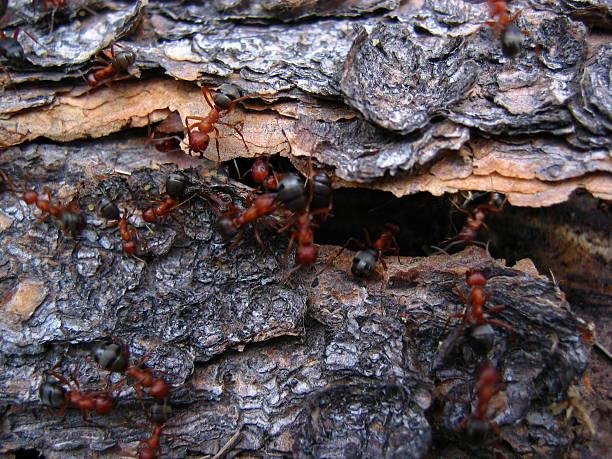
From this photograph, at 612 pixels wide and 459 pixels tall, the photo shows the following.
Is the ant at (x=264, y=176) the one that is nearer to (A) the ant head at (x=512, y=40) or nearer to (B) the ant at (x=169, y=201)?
(B) the ant at (x=169, y=201)

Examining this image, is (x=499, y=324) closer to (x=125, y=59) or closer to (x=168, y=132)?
(x=168, y=132)

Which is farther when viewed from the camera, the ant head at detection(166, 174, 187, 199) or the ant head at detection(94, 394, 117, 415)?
the ant head at detection(166, 174, 187, 199)

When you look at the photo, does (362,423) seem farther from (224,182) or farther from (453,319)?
(224,182)

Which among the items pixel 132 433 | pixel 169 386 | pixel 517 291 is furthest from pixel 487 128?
pixel 132 433

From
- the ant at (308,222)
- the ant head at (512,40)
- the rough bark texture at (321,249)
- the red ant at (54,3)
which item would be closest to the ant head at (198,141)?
the rough bark texture at (321,249)

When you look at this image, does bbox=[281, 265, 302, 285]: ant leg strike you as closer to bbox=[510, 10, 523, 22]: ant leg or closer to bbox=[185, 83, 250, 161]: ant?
bbox=[185, 83, 250, 161]: ant

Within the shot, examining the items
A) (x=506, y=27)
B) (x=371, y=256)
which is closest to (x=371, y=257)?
(x=371, y=256)

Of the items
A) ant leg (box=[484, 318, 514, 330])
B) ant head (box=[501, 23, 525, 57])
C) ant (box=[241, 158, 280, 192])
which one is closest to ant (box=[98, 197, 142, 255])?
ant (box=[241, 158, 280, 192])
